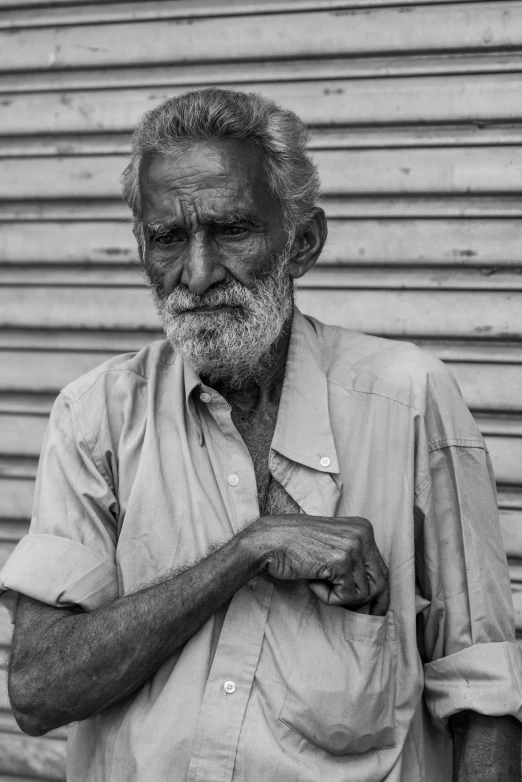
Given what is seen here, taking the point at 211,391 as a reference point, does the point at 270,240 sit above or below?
above

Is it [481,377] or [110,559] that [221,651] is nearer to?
[110,559]

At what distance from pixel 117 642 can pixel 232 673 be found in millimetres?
260

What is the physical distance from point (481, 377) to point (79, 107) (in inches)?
75.9

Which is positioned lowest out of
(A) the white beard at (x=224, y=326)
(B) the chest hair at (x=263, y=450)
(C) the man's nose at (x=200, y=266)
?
(B) the chest hair at (x=263, y=450)

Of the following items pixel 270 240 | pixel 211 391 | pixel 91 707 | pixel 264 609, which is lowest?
pixel 91 707

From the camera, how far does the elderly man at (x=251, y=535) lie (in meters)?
1.93

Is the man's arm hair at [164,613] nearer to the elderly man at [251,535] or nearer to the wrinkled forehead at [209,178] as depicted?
the elderly man at [251,535]

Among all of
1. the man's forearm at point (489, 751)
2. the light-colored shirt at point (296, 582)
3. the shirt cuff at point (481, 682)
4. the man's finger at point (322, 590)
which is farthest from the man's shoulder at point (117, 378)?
the man's forearm at point (489, 751)

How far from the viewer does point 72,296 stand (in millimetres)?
3637

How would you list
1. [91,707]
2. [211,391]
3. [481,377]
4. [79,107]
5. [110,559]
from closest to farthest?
[91,707] < [110,559] < [211,391] < [481,377] < [79,107]

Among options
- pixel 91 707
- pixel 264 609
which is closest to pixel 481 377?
pixel 264 609

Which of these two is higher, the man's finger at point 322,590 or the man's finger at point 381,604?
the man's finger at point 322,590

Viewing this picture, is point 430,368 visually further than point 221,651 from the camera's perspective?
Yes

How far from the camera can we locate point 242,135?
227 centimetres
